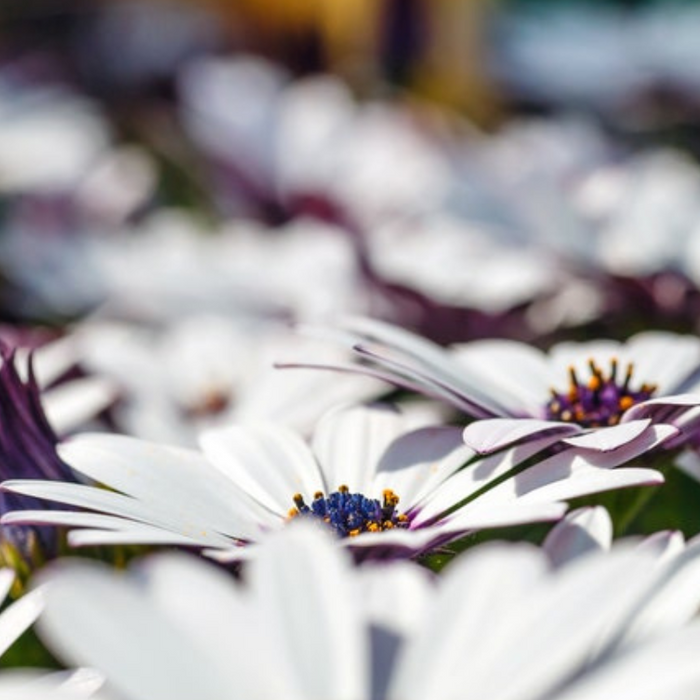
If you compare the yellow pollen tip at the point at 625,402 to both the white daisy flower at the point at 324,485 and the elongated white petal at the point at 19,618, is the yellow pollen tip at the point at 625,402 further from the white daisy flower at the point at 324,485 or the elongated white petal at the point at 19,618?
the elongated white petal at the point at 19,618

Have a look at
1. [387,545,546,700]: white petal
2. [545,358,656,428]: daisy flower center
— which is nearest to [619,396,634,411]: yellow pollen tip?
[545,358,656,428]: daisy flower center

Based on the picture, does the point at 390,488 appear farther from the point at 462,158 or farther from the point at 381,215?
the point at 462,158

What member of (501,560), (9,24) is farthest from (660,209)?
(9,24)

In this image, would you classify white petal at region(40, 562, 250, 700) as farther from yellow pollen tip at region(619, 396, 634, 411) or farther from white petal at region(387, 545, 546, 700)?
yellow pollen tip at region(619, 396, 634, 411)

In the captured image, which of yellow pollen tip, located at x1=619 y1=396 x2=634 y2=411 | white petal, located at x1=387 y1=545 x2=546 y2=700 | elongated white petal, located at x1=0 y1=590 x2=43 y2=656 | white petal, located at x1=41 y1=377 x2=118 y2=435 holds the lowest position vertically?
white petal, located at x1=41 y1=377 x2=118 y2=435

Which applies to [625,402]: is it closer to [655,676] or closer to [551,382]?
[551,382]
